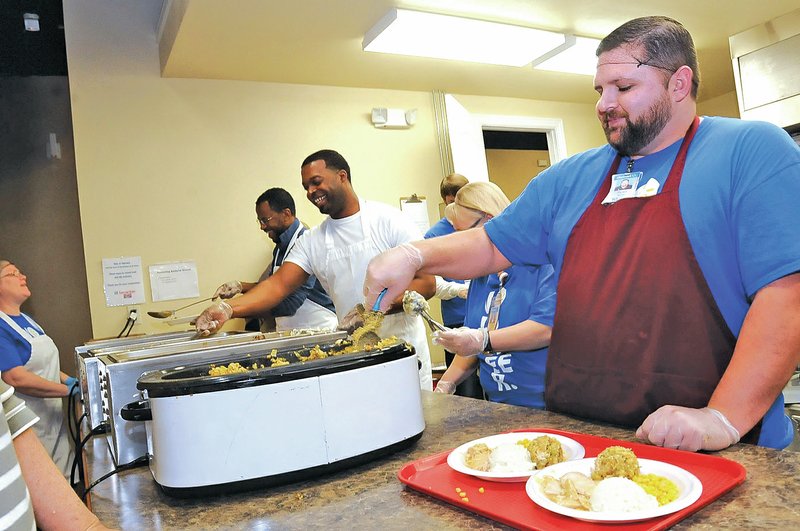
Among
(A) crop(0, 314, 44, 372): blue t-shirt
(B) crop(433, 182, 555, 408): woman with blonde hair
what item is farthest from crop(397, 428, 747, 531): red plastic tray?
(A) crop(0, 314, 44, 372): blue t-shirt

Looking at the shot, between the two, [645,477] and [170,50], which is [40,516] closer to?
[645,477]

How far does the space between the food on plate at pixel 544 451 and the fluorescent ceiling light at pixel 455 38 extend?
2.71 m

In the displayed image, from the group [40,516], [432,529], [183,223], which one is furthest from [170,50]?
[432,529]

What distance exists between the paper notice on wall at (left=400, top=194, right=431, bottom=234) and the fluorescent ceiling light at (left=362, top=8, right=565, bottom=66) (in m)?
1.14

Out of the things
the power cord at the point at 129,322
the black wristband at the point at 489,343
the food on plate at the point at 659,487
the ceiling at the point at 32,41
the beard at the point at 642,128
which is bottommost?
the food on plate at the point at 659,487

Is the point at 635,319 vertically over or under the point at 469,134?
under

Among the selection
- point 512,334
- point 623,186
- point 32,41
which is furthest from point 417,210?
point 623,186

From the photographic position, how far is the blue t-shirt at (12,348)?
277cm

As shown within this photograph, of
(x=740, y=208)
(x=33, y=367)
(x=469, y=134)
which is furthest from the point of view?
(x=469, y=134)

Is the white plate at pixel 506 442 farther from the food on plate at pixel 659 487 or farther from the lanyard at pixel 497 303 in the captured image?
the lanyard at pixel 497 303

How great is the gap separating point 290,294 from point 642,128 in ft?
7.07

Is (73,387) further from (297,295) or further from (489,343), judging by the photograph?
(489,343)

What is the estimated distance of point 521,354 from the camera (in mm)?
1833

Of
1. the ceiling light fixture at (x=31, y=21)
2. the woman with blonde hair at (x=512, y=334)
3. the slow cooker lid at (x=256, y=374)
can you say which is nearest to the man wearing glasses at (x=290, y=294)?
the woman with blonde hair at (x=512, y=334)
